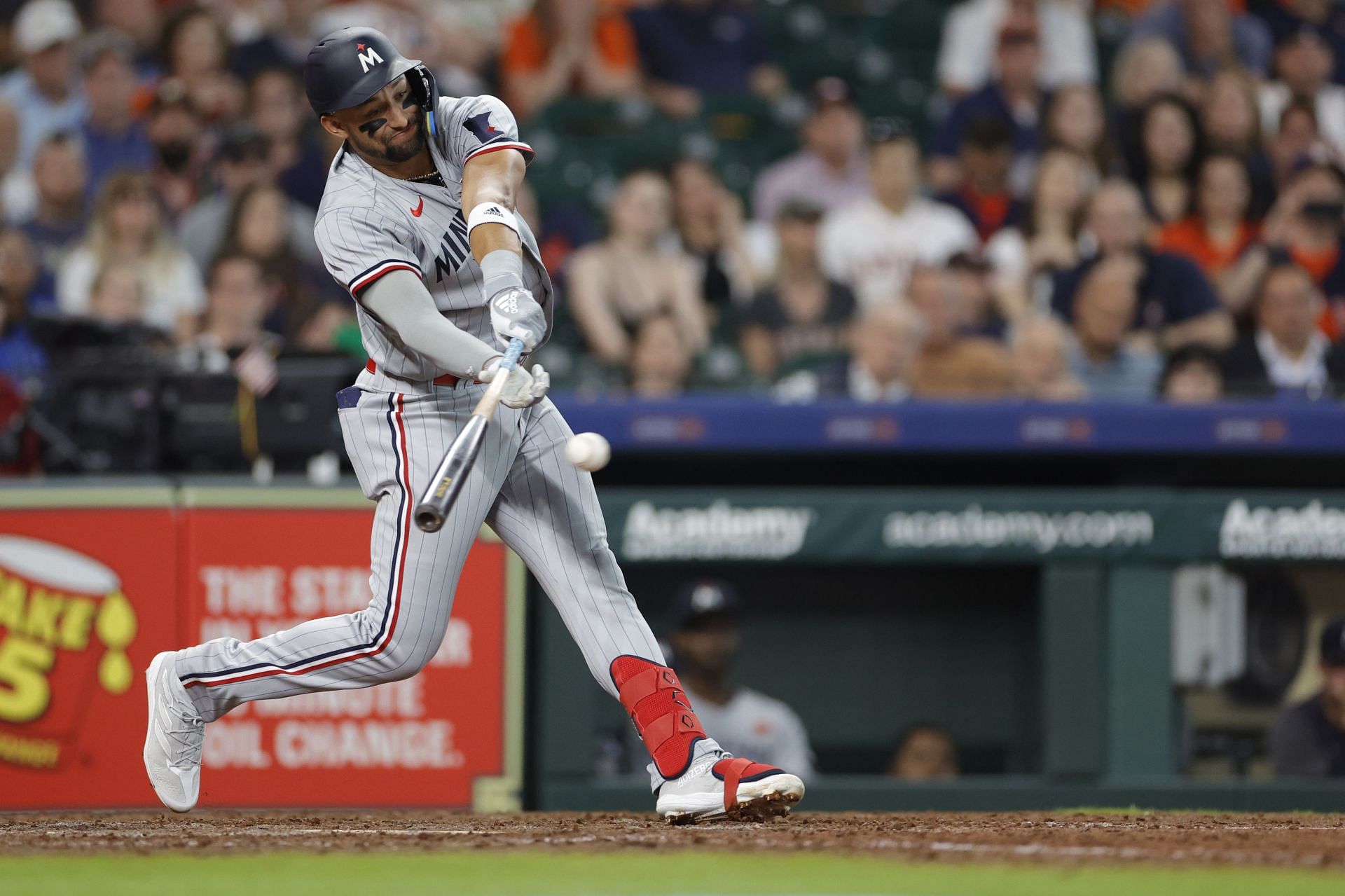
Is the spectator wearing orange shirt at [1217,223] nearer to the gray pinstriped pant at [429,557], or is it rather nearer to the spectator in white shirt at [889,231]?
the spectator in white shirt at [889,231]

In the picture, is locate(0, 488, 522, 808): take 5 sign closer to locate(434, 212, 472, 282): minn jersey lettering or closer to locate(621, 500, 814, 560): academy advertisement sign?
locate(621, 500, 814, 560): academy advertisement sign

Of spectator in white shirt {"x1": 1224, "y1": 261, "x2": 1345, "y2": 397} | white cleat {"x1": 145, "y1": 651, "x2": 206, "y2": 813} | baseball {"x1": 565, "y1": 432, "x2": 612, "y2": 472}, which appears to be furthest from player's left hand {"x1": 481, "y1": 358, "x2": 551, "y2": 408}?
spectator in white shirt {"x1": 1224, "y1": 261, "x2": 1345, "y2": 397}

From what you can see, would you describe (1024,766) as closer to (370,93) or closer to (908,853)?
(908,853)

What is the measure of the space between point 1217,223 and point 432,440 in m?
5.64

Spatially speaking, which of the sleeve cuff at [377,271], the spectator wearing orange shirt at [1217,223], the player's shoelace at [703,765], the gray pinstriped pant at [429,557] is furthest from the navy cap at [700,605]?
the spectator wearing orange shirt at [1217,223]

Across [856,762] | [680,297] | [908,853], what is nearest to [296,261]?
[680,297]

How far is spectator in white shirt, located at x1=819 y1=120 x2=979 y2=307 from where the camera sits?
325 inches

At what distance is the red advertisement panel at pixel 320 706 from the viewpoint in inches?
229

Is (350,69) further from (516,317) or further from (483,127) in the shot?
(516,317)

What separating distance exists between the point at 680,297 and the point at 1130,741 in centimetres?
279

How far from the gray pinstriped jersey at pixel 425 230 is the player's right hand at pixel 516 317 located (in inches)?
5.3

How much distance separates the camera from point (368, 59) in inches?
148

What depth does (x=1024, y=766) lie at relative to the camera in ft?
20.5

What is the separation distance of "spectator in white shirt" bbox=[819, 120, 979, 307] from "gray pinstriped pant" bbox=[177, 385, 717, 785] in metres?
4.27
